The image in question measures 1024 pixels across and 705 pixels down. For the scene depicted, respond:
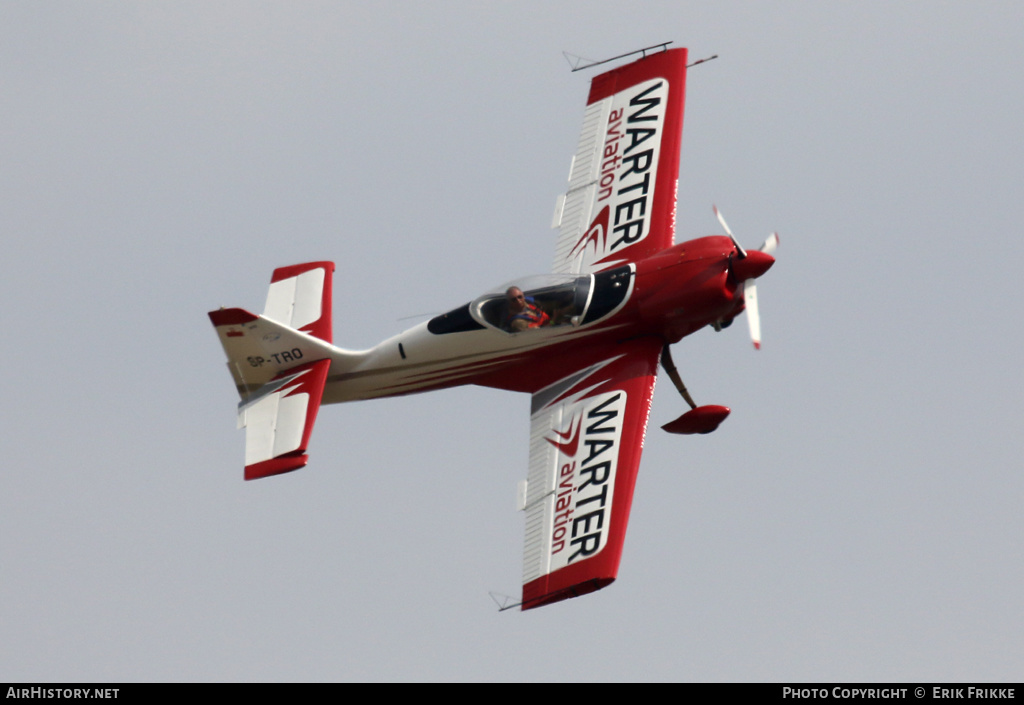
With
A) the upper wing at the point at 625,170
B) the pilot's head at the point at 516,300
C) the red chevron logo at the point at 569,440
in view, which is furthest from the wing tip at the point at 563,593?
the upper wing at the point at 625,170

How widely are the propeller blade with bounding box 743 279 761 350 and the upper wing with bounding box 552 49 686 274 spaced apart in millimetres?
1982

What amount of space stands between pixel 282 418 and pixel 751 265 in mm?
7655

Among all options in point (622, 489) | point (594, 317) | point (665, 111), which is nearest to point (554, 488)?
point (622, 489)

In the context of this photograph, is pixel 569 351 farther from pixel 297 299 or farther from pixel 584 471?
pixel 297 299

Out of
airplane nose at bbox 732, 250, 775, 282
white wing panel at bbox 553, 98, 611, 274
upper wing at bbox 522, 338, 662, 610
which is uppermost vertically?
white wing panel at bbox 553, 98, 611, 274

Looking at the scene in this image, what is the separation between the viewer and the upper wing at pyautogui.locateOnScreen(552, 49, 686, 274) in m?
28.1

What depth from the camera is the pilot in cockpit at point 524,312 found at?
88.0ft

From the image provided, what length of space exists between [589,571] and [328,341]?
6.34 meters

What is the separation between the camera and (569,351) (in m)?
26.9

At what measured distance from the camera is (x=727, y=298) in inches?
1033

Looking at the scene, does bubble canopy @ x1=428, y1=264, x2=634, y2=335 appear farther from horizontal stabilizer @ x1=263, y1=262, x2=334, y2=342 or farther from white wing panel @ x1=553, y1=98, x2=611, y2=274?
horizontal stabilizer @ x1=263, y1=262, x2=334, y2=342

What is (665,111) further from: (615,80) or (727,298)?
(727,298)

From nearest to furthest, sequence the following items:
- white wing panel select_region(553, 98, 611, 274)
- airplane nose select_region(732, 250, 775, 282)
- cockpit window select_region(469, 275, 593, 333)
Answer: airplane nose select_region(732, 250, 775, 282) < cockpit window select_region(469, 275, 593, 333) < white wing panel select_region(553, 98, 611, 274)

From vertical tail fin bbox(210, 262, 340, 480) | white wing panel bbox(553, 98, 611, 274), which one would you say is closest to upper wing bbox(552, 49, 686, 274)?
white wing panel bbox(553, 98, 611, 274)
